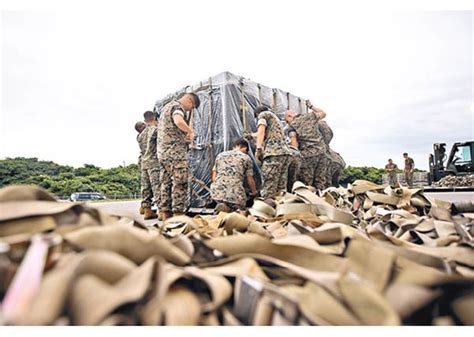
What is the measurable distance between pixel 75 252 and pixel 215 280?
0.90 ft

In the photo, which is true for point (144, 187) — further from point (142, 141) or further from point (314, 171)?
point (314, 171)

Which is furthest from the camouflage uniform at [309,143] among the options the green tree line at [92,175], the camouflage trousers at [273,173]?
the green tree line at [92,175]

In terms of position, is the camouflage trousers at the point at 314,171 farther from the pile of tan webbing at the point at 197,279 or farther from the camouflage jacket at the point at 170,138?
the pile of tan webbing at the point at 197,279

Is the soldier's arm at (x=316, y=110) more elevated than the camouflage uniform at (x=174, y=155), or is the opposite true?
the soldier's arm at (x=316, y=110)

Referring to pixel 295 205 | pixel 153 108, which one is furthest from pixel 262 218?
pixel 153 108

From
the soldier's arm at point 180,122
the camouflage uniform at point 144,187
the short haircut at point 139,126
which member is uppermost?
the short haircut at point 139,126

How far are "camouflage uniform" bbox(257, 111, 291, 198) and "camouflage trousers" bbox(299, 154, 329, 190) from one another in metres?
1.31

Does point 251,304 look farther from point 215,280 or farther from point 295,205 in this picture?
point 295,205

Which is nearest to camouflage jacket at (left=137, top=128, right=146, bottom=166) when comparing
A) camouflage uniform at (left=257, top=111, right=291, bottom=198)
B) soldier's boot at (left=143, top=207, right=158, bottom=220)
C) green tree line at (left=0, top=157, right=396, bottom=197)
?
soldier's boot at (left=143, top=207, right=158, bottom=220)

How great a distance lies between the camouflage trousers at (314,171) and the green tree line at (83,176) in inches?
481

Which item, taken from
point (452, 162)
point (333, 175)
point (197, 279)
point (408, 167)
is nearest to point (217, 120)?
point (333, 175)

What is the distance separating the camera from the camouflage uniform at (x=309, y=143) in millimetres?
5332

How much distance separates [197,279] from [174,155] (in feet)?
11.3

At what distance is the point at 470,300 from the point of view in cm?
59
